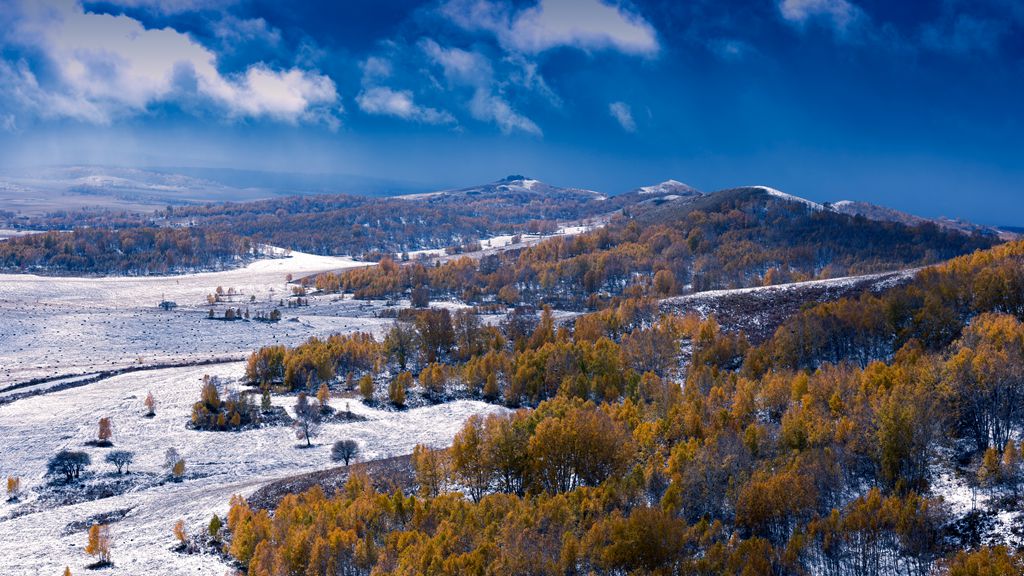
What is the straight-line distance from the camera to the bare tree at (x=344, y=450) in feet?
276

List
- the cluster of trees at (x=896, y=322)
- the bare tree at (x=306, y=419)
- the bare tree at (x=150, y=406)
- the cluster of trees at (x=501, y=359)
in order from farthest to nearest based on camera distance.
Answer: the cluster of trees at (x=501, y=359) < the bare tree at (x=150, y=406) < the cluster of trees at (x=896, y=322) < the bare tree at (x=306, y=419)

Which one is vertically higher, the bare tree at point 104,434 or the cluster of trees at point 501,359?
the cluster of trees at point 501,359

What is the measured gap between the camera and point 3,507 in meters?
73.0

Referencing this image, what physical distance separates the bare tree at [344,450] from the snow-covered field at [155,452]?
45.5 inches

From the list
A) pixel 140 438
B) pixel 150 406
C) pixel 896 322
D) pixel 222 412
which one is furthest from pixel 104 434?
pixel 896 322

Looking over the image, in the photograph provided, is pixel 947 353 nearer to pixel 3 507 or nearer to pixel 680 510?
pixel 680 510

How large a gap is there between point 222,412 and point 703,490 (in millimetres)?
78809

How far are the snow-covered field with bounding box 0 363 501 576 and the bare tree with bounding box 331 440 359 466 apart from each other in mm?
1155

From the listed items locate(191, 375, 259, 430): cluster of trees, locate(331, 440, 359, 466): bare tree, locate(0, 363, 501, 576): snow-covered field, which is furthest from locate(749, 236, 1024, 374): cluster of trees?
locate(191, 375, 259, 430): cluster of trees

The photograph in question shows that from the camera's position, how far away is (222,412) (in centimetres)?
9994

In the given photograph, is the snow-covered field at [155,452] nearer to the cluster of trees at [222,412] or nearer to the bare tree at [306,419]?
the bare tree at [306,419]

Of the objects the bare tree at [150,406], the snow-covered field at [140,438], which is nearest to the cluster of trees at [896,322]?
the snow-covered field at [140,438]

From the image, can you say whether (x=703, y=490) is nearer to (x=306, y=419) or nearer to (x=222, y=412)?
(x=306, y=419)

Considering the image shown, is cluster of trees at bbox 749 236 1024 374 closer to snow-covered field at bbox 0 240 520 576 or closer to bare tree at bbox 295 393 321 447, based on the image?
snow-covered field at bbox 0 240 520 576
